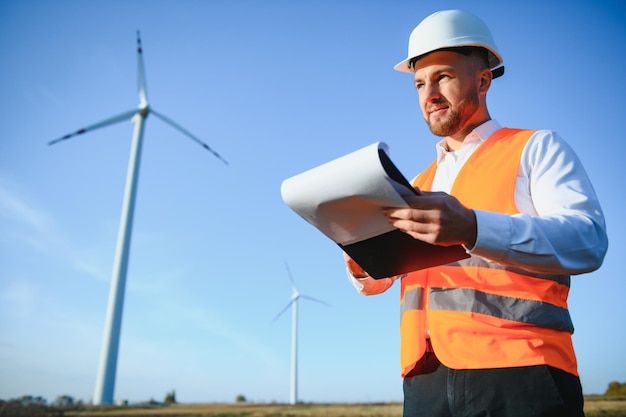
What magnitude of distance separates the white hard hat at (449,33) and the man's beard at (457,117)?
36cm

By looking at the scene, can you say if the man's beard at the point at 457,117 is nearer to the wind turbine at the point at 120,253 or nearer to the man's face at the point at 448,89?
the man's face at the point at 448,89

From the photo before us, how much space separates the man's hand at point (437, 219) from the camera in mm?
1984

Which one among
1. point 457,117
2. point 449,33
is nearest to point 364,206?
point 457,117

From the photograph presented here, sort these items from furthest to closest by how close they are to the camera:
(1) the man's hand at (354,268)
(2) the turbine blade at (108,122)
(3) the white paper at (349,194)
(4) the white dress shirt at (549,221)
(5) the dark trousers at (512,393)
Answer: (2) the turbine blade at (108,122) < (1) the man's hand at (354,268) < (5) the dark trousers at (512,393) < (4) the white dress shirt at (549,221) < (3) the white paper at (349,194)

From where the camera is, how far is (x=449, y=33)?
10.1ft

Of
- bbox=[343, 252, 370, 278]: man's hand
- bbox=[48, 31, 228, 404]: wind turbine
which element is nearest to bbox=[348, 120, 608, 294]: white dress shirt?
bbox=[343, 252, 370, 278]: man's hand

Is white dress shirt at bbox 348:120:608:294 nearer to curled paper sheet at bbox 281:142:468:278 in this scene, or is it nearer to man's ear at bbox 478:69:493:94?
curled paper sheet at bbox 281:142:468:278

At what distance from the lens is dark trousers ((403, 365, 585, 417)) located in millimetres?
2189

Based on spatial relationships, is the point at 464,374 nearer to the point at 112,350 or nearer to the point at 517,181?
the point at 517,181

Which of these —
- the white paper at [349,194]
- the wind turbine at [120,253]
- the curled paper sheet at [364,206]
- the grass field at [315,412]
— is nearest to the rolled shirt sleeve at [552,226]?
the curled paper sheet at [364,206]

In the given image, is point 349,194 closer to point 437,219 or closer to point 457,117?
point 437,219

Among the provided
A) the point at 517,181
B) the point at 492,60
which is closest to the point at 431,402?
the point at 517,181

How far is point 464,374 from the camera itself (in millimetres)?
2414

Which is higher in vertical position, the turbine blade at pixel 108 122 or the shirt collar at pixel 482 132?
the turbine blade at pixel 108 122
